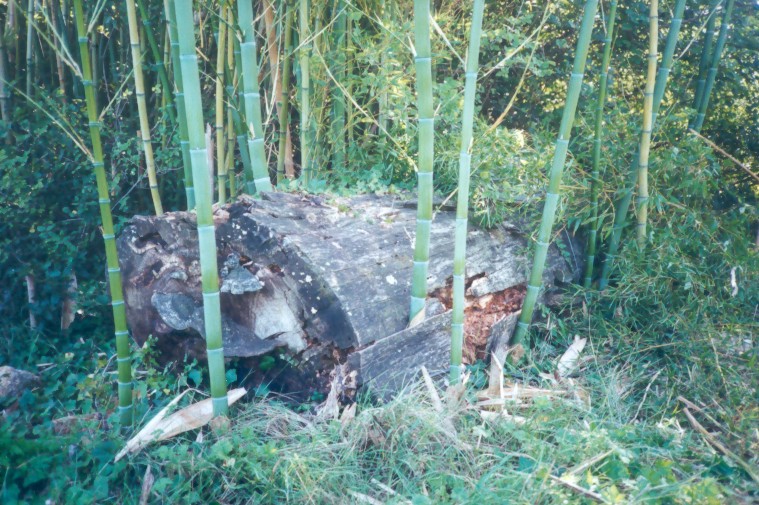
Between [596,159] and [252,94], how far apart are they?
5.29 feet

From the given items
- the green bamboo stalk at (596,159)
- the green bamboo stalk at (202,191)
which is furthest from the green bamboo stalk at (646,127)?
the green bamboo stalk at (202,191)

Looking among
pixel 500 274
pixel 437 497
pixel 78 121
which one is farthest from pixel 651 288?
pixel 78 121

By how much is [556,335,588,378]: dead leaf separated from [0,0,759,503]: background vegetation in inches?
2.9

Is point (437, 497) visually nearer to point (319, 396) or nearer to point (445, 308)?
point (319, 396)

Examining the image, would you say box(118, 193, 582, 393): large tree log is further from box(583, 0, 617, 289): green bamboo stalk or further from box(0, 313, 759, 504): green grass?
box(583, 0, 617, 289): green bamboo stalk

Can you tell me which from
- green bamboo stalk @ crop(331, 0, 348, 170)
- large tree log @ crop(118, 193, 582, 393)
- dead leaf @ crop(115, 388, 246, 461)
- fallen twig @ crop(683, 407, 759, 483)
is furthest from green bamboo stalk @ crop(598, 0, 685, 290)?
dead leaf @ crop(115, 388, 246, 461)

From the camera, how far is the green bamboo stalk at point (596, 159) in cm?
300

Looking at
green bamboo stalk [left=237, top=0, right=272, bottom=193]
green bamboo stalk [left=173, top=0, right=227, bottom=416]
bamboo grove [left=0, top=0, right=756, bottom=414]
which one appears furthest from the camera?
green bamboo stalk [left=237, top=0, right=272, bottom=193]

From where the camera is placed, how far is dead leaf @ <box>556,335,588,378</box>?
283cm

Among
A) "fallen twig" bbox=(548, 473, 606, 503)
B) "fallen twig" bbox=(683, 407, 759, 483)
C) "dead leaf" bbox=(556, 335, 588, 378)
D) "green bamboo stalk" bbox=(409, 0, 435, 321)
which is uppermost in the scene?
"green bamboo stalk" bbox=(409, 0, 435, 321)

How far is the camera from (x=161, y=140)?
3977 millimetres

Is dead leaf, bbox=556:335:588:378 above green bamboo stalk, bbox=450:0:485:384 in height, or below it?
below

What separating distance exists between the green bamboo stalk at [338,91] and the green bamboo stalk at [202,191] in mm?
1349

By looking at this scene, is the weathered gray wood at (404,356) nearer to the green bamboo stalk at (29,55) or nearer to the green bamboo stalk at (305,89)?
the green bamboo stalk at (305,89)
